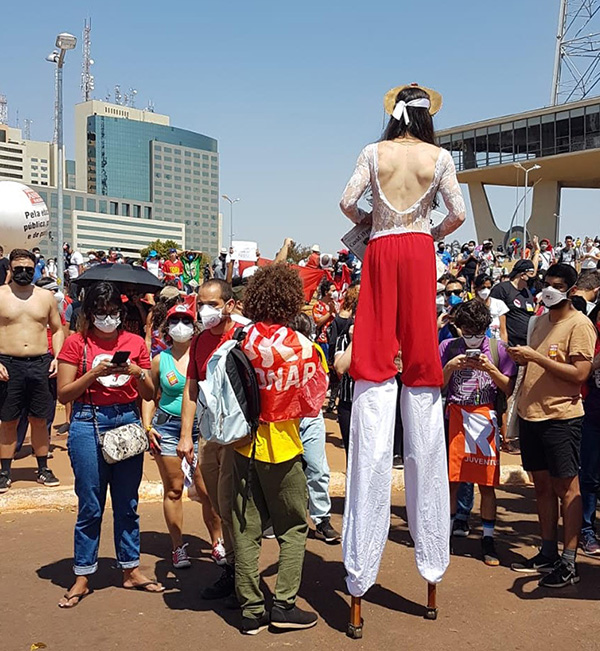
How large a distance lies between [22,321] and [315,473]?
3.32m

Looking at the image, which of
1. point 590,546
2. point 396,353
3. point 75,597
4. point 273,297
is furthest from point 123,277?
point 590,546

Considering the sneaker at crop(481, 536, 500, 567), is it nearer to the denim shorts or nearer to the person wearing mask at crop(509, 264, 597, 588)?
the person wearing mask at crop(509, 264, 597, 588)

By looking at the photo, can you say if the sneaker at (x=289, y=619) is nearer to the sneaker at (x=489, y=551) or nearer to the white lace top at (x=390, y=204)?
the sneaker at (x=489, y=551)

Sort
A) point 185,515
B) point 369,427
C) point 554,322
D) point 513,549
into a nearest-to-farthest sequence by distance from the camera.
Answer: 1. point 369,427
2. point 554,322
3. point 513,549
4. point 185,515

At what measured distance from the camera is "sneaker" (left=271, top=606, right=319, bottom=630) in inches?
160

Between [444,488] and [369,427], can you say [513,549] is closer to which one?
[444,488]

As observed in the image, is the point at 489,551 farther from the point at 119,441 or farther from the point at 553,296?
the point at 119,441

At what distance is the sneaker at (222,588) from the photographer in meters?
4.60

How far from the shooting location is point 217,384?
4.16 metres

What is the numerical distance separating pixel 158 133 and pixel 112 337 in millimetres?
182188

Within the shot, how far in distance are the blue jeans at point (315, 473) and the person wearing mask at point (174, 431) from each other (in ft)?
2.89

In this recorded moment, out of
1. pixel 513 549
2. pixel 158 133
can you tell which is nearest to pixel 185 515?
pixel 513 549

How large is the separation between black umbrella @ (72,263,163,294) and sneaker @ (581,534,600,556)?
12.8 ft

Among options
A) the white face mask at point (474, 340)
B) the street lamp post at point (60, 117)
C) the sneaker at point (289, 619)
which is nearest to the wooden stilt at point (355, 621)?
the sneaker at point (289, 619)
